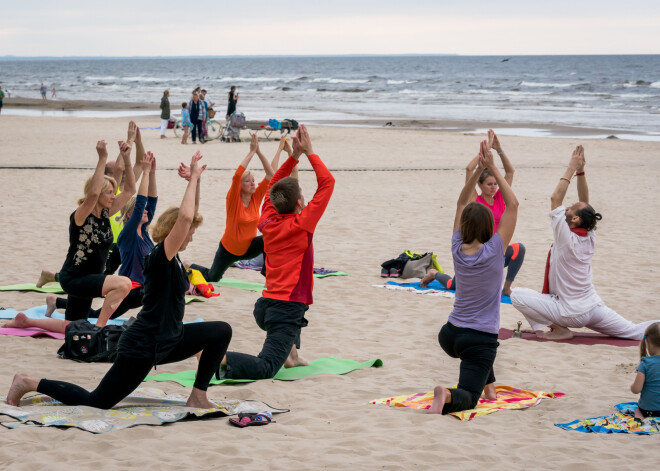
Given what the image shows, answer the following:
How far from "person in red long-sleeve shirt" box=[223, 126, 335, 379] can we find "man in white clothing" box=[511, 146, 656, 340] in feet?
8.15

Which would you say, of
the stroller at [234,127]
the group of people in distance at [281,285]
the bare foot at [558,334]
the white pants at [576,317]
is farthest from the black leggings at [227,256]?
the stroller at [234,127]

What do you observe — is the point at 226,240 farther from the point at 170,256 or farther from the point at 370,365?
the point at 170,256

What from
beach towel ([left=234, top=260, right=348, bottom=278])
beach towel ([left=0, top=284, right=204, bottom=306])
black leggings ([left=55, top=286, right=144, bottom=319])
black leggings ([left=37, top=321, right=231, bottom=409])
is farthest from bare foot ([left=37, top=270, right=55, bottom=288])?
black leggings ([left=37, top=321, right=231, bottom=409])

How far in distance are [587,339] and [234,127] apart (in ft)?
68.3

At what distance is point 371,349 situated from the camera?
23.0 feet

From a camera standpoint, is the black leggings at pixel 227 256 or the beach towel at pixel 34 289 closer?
the beach towel at pixel 34 289

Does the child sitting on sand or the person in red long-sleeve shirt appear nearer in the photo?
the child sitting on sand

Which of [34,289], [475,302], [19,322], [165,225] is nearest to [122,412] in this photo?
[165,225]

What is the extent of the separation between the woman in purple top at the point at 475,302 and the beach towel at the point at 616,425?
A: 641 mm

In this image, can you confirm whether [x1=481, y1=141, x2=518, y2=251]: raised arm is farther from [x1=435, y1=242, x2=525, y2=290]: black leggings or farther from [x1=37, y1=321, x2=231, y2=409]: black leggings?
[x1=435, y1=242, x2=525, y2=290]: black leggings

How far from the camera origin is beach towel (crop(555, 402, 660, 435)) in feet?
16.5

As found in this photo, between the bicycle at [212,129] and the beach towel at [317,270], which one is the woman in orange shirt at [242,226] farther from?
the bicycle at [212,129]

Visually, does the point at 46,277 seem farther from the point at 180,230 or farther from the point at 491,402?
the point at 491,402

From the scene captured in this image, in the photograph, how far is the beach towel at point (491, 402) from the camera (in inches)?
207
